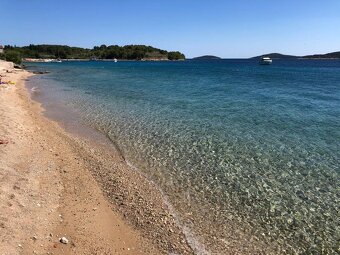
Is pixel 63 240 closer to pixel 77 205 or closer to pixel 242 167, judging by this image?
pixel 77 205

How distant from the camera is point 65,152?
1747cm

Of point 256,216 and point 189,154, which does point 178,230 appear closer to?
point 256,216

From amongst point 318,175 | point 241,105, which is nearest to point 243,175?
point 318,175

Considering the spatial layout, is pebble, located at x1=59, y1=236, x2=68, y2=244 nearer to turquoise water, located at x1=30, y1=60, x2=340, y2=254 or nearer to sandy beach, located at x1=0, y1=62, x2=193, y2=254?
sandy beach, located at x1=0, y1=62, x2=193, y2=254

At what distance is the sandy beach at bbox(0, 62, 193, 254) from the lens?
9.45 metres

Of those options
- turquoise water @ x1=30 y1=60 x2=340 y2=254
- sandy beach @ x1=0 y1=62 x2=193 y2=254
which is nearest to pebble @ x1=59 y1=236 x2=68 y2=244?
sandy beach @ x1=0 y1=62 x2=193 y2=254

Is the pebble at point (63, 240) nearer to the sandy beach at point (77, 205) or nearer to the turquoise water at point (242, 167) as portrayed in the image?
the sandy beach at point (77, 205)

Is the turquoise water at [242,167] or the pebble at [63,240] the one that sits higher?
the pebble at [63,240]

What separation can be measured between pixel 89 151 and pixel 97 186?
4821 mm

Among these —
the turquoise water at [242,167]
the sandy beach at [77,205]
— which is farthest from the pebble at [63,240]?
the turquoise water at [242,167]

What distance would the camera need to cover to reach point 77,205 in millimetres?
11680

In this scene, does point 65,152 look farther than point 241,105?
No

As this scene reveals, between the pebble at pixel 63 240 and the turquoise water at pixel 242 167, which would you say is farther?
the turquoise water at pixel 242 167

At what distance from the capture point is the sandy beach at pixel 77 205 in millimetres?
9445
